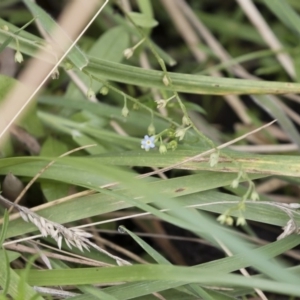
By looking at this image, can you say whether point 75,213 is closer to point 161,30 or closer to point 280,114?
point 280,114

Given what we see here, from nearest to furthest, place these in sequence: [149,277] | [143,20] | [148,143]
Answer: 1. [149,277]
2. [148,143]
3. [143,20]

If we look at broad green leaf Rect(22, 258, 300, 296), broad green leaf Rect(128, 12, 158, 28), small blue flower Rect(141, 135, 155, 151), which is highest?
broad green leaf Rect(128, 12, 158, 28)

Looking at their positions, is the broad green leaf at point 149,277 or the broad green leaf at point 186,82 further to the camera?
the broad green leaf at point 186,82

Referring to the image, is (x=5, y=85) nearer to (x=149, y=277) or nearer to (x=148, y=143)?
(x=148, y=143)

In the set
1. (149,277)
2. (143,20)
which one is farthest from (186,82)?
(149,277)

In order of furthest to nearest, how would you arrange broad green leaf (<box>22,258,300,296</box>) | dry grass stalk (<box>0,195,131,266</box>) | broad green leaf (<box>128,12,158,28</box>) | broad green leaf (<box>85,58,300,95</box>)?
broad green leaf (<box>128,12,158,28</box>) < broad green leaf (<box>85,58,300,95</box>) < dry grass stalk (<box>0,195,131,266</box>) < broad green leaf (<box>22,258,300,296</box>)

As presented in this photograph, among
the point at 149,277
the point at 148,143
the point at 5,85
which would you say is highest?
the point at 5,85

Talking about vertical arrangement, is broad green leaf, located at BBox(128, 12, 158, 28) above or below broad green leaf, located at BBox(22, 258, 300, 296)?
above

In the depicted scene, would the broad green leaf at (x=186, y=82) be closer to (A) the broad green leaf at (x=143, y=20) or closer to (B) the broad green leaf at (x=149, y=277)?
(A) the broad green leaf at (x=143, y=20)

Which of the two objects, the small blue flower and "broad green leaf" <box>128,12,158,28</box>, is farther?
"broad green leaf" <box>128,12,158,28</box>

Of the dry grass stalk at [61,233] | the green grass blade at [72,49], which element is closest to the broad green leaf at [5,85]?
the green grass blade at [72,49]

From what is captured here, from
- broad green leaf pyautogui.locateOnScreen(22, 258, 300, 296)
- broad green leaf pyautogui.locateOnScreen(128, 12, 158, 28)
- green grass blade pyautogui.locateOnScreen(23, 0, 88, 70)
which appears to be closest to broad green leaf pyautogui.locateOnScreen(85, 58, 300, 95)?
green grass blade pyautogui.locateOnScreen(23, 0, 88, 70)

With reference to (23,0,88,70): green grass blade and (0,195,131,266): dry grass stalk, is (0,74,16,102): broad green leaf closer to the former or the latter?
(23,0,88,70): green grass blade
